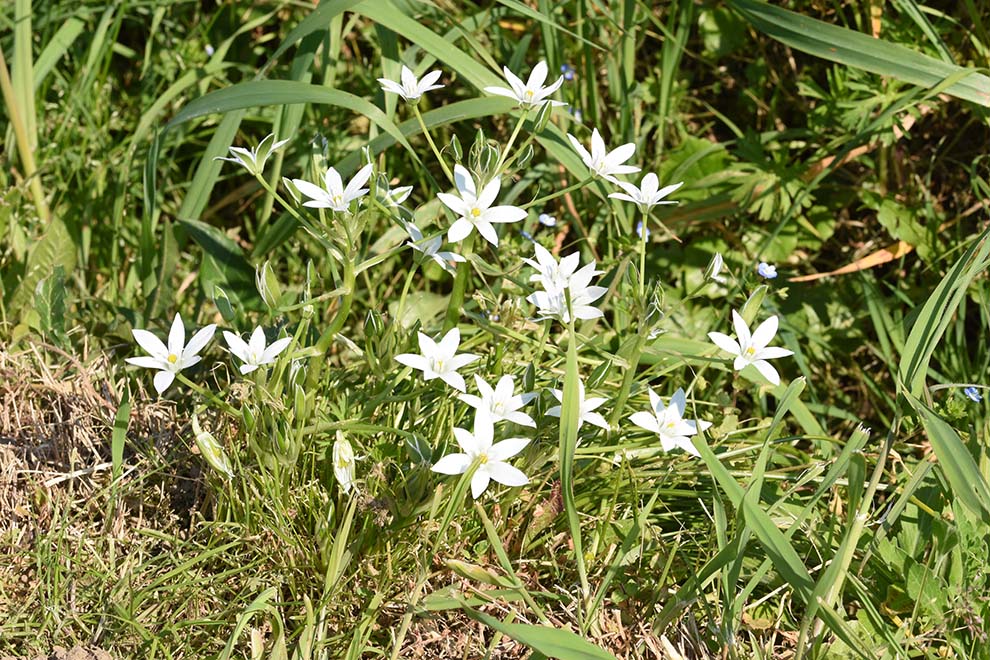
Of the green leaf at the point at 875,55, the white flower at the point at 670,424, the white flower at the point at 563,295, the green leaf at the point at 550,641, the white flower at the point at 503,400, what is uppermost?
the green leaf at the point at 875,55

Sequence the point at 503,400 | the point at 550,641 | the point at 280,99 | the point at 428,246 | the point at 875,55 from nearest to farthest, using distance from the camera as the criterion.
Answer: the point at 550,641, the point at 503,400, the point at 428,246, the point at 280,99, the point at 875,55

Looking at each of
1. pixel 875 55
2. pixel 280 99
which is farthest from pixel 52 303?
pixel 875 55

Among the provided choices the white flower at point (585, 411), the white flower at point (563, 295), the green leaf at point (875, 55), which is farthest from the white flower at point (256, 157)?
the green leaf at point (875, 55)

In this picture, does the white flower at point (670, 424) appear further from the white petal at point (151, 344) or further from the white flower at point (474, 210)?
the white petal at point (151, 344)

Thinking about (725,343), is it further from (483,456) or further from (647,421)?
(483,456)

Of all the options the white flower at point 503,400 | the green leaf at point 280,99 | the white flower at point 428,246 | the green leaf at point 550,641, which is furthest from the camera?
the green leaf at point 280,99

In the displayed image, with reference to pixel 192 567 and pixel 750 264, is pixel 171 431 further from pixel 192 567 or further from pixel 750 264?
pixel 750 264
